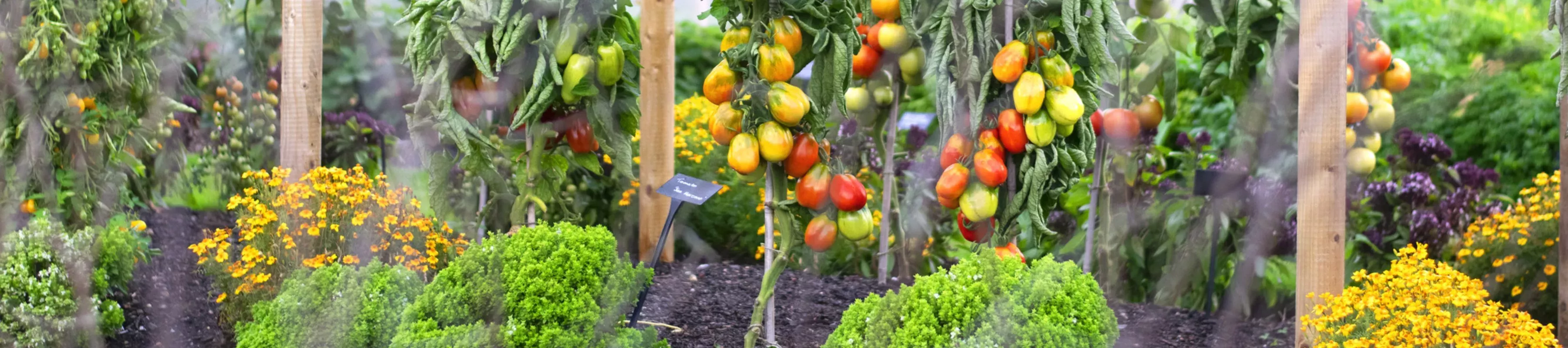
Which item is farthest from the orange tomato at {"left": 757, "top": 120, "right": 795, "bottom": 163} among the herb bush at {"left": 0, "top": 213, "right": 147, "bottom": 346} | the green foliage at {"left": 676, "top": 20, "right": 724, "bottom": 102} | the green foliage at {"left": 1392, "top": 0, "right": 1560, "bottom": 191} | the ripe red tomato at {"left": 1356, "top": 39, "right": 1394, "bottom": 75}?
the green foliage at {"left": 676, "top": 20, "right": 724, "bottom": 102}

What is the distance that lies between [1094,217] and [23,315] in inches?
69.7

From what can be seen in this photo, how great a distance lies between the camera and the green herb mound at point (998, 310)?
1.33 m

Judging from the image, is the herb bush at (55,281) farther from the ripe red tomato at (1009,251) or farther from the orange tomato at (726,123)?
the ripe red tomato at (1009,251)

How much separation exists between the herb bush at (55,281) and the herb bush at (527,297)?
0.75 m

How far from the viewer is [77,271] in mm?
1904

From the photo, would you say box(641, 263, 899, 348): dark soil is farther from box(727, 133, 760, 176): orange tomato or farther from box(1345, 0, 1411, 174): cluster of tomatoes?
box(1345, 0, 1411, 174): cluster of tomatoes

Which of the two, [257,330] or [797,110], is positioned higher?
[797,110]

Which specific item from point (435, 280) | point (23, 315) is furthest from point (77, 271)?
point (435, 280)

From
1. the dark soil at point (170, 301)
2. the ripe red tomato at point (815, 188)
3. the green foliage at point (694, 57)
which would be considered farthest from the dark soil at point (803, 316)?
the green foliage at point (694, 57)

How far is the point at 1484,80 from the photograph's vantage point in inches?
101

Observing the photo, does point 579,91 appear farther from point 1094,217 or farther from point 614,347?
point 1094,217

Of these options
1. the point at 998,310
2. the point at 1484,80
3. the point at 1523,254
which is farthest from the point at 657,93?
the point at 1484,80

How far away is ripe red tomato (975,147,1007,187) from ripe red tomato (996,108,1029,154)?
0.02 metres

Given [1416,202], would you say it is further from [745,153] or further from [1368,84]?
[745,153]
